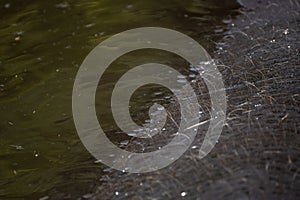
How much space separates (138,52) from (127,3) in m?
1.54

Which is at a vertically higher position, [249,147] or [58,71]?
[249,147]

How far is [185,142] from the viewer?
14.0ft

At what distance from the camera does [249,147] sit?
149 inches

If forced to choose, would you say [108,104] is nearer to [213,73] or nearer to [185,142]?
[213,73]

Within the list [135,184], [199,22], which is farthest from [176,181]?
[199,22]

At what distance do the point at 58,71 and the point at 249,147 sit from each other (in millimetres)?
3272

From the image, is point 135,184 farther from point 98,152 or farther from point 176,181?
point 98,152

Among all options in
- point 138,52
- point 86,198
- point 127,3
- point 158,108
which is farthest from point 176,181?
point 127,3

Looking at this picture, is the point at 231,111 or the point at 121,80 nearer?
the point at 231,111

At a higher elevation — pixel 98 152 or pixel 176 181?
pixel 176 181

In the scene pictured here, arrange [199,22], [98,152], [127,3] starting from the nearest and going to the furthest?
1. [98,152]
2. [199,22]
3. [127,3]

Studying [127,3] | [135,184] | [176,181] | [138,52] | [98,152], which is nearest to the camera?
[176,181]

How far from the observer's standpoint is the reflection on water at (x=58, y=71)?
15.8ft

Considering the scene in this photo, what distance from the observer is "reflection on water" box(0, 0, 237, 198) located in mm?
4805
